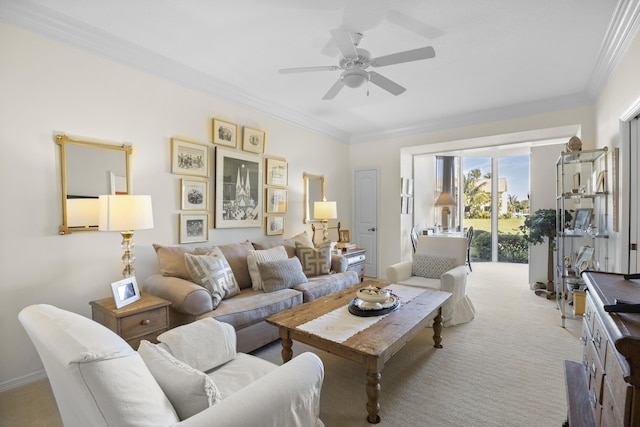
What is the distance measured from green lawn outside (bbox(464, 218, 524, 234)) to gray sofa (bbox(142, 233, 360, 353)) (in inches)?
232

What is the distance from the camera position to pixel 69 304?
2.48m

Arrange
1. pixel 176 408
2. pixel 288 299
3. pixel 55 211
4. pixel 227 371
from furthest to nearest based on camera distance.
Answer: pixel 288 299 < pixel 55 211 < pixel 227 371 < pixel 176 408

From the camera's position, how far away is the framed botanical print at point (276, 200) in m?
4.27

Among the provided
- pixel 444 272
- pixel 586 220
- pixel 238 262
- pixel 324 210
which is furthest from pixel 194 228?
pixel 586 220

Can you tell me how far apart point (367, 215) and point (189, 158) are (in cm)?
350

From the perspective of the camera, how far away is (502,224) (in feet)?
25.1

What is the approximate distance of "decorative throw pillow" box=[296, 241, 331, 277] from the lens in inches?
150

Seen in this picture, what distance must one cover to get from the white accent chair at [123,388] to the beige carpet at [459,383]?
2.96 feet

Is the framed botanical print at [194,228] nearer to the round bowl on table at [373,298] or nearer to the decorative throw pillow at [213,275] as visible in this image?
the decorative throw pillow at [213,275]

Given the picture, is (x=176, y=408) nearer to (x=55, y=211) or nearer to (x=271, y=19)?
(x=55, y=211)

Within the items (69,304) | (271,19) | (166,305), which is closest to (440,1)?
(271,19)

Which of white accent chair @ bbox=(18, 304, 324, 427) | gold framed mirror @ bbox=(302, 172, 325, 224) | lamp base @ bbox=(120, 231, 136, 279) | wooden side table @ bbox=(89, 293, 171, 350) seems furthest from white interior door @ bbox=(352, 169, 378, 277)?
white accent chair @ bbox=(18, 304, 324, 427)

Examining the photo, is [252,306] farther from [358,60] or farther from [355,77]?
[358,60]

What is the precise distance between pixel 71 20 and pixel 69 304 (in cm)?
229
